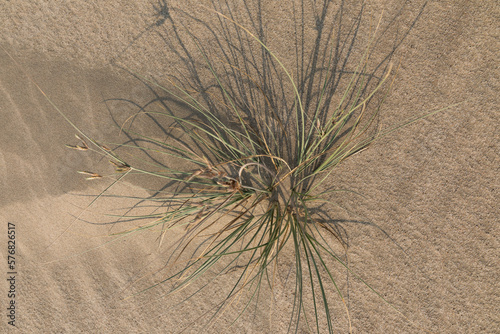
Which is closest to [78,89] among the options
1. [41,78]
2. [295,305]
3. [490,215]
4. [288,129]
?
[41,78]

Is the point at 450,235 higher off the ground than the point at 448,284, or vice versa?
the point at 450,235

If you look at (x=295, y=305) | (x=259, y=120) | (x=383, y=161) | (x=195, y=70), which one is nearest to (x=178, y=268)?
(x=295, y=305)

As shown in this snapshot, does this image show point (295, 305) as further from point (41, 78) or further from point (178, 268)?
point (41, 78)

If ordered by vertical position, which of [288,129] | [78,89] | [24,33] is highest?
[24,33]

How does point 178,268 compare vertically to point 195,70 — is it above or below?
below

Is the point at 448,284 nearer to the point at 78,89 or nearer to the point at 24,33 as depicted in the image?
the point at 78,89

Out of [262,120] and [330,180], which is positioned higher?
[262,120]
